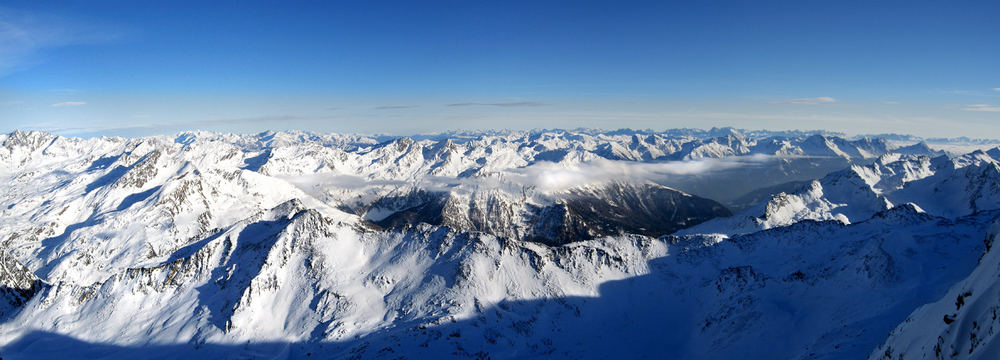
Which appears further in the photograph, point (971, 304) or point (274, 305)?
point (274, 305)

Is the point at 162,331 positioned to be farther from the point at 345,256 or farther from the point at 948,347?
the point at 948,347

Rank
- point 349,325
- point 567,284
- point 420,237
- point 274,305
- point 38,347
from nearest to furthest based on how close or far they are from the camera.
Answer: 1. point 38,347
2. point 349,325
3. point 274,305
4. point 567,284
5. point 420,237

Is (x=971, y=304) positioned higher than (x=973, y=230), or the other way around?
(x=971, y=304)

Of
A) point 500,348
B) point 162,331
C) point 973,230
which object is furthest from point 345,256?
point 973,230

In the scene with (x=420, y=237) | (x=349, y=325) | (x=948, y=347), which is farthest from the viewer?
(x=420, y=237)

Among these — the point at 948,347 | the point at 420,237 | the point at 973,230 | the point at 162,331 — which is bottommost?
the point at 162,331

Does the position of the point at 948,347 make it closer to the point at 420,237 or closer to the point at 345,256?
the point at 420,237

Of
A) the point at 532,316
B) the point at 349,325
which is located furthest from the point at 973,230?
the point at 349,325

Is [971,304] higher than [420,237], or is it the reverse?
[971,304]

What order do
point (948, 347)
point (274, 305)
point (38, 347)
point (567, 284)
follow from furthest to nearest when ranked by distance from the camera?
point (567, 284) < point (274, 305) < point (38, 347) < point (948, 347)
